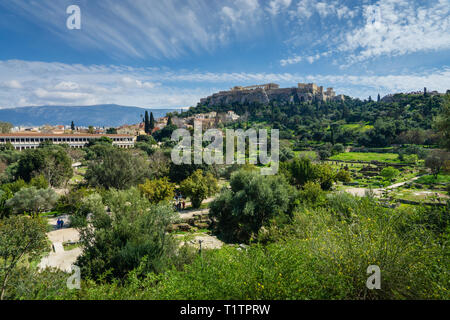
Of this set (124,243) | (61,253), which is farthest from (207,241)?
(61,253)

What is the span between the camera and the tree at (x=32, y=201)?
18.3 m

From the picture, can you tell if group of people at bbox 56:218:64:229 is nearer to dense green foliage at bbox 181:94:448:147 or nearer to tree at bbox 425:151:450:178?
tree at bbox 425:151:450:178

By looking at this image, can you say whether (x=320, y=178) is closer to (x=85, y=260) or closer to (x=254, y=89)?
(x=85, y=260)

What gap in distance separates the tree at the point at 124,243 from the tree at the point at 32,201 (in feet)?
39.5

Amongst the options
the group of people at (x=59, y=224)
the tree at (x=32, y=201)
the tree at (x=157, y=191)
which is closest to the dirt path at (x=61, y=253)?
the group of people at (x=59, y=224)

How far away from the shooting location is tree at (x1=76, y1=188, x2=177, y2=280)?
859 centimetres

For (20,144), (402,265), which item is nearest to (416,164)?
(402,265)

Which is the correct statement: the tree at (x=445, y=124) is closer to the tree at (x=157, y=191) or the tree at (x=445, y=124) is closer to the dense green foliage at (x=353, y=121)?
the tree at (x=157, y=191)

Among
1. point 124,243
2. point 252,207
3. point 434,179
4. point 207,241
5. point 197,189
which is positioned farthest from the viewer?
point 434,179

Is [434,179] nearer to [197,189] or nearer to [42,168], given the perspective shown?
[197,189]

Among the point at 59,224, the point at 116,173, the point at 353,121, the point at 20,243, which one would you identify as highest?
the point at 353,121

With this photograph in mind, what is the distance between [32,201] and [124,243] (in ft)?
49.2

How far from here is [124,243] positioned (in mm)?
9461

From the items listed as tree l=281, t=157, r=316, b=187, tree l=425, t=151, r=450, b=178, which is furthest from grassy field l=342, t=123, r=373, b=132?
tree l=281, t=157, r=316, b=187
